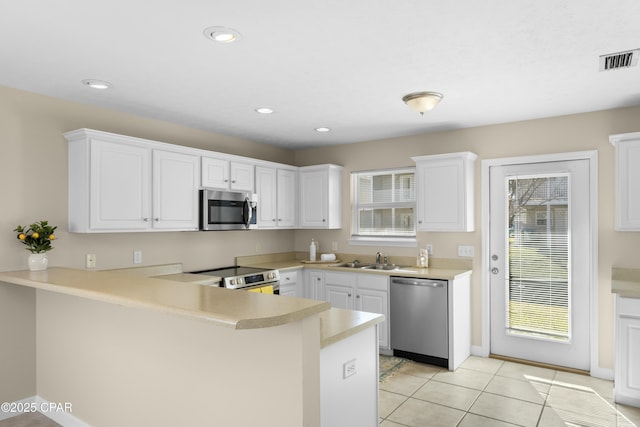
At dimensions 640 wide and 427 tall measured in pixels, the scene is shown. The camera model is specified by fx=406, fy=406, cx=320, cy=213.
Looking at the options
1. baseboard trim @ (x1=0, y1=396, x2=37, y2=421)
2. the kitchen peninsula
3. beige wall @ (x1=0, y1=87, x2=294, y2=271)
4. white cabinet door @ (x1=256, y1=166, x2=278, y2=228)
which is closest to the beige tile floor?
the kitchen peninsula

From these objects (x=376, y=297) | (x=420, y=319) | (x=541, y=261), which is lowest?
(x=420, y=319)

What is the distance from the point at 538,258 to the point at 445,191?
1.12m

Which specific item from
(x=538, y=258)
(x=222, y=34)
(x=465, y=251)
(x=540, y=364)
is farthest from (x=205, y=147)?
(x=540, y=364)

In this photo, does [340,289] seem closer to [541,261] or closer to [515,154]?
[541,261]

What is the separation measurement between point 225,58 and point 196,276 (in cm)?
220

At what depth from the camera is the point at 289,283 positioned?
475 centimetres

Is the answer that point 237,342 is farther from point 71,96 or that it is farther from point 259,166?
point 259,166

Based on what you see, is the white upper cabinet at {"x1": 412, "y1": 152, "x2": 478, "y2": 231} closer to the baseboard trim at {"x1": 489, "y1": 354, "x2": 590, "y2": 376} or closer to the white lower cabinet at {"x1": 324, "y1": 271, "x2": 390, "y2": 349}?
the white lower cabinet at {"x1": 324, "y1": 271, "x2": 390, "y2": 349}

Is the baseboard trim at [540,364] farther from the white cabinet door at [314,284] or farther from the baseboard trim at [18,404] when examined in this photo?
the baseboard trim at [18,404]

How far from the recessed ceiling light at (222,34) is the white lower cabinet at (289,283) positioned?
2.90 m

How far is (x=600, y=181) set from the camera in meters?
3.72

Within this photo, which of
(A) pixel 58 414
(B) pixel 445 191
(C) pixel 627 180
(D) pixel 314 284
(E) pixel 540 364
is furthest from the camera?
(D) pixel 314 284

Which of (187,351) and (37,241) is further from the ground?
(37,241)

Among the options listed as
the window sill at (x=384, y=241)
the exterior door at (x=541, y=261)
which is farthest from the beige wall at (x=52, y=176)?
the exterior door at (x=541, y=261)
